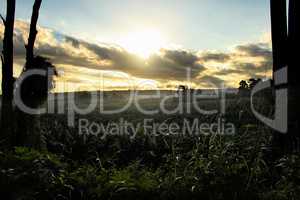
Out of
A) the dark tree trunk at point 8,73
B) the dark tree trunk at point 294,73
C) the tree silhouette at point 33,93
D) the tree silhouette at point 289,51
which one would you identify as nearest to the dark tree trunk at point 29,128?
the tree silhouette at point 33,93

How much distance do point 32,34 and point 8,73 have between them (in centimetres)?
121

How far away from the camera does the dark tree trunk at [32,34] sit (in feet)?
39.1

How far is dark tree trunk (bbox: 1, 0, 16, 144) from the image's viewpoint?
12.2 metres

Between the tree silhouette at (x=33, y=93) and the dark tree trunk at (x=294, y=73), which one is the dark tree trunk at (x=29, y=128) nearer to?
the tree silhouette at (x=33, y=93)

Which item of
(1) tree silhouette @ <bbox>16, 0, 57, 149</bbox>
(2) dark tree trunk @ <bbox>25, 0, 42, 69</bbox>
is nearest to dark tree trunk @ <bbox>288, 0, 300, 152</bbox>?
(1) tree silhouette @ <bbox>16, 0, 57, 149</bbox>

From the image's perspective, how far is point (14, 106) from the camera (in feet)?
38.5

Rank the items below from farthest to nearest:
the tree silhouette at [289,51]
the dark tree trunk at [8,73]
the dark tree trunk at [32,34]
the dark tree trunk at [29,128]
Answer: the dark tree trunk at [8,73]
the dark tree trunk at [32,34]
the dark tree trunk at [29,128]
the tree silhouette at [289,51]

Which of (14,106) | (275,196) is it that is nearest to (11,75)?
(14,106)

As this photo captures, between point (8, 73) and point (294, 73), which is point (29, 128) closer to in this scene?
point (8, 73)

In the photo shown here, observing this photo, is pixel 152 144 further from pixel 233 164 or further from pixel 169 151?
pixel 233 164

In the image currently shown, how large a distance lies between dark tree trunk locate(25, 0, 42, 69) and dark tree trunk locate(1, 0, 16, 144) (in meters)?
0.86

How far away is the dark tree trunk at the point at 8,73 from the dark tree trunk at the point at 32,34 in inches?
33.9

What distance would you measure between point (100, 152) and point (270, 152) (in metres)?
4.60

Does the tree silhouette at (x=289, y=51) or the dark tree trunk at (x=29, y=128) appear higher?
the tree silhouette at (x=289, y=51)
